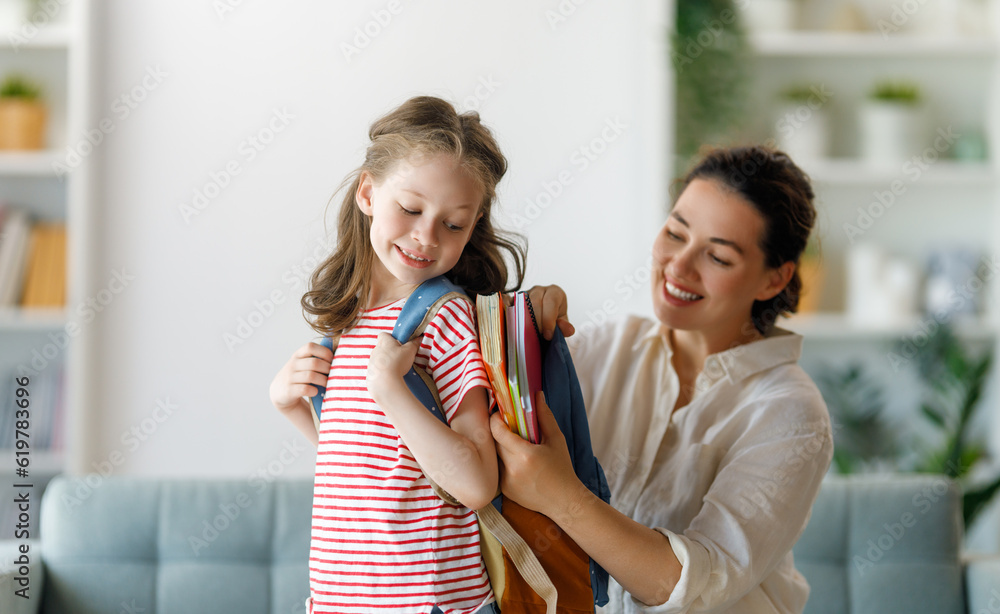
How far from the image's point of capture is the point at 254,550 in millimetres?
1824

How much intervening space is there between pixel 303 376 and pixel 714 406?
2.49 ft

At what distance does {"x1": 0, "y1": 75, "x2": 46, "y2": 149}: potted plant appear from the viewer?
2613mm

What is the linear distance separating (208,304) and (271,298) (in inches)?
8.6

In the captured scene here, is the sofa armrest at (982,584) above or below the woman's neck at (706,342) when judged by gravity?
below

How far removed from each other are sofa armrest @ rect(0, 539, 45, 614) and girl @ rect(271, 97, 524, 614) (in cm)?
83

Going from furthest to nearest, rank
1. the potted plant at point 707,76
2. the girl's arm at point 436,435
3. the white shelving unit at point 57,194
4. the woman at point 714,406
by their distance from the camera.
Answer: the potted plant at point 707,76, the white shelving unit at point 57,194, the woman at point 714,406, the girl's arm at point 436,435

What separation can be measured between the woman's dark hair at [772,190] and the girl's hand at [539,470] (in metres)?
0.64

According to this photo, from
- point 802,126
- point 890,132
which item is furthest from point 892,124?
point 802,126

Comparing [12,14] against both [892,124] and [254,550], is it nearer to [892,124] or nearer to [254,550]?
[254,550]

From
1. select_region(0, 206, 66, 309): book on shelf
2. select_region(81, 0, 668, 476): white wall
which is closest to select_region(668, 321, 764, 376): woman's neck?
select_region(81, 0, 668, 476): white wall

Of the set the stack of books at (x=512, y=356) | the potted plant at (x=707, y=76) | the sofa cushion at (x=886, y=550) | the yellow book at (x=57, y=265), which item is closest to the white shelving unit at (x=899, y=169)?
the potted plant at (x=707, y=76)

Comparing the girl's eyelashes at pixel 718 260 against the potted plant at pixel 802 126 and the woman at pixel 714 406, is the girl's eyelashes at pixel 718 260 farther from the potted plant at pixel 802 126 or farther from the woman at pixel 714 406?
the potted plant at pixel 802 126

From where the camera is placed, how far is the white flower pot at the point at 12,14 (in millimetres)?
2629

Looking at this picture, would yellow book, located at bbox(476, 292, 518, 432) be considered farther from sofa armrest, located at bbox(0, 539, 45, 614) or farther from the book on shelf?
the book on shelf
